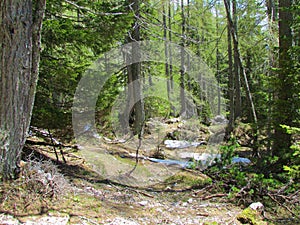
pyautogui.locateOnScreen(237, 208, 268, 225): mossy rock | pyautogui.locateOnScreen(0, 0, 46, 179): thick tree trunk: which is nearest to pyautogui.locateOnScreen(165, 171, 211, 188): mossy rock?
pyautogui.locateOnScreen(237, 208, 268, 225): mossy rock

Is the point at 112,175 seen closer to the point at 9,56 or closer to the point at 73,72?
the point at 73,72

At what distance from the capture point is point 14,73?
10.5 feet

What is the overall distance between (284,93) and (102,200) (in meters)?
3.95

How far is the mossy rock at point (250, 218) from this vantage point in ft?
11.1

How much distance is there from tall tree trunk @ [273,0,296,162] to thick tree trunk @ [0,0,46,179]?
4.29 metres

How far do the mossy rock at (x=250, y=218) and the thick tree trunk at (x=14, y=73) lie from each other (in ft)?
9.80

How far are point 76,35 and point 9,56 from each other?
4.98 ft


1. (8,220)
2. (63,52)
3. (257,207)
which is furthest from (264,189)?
(63,52)

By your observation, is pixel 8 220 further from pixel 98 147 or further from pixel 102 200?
pixel 98 147

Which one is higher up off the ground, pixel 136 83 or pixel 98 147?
pixel 136 83

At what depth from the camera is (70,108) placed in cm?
501

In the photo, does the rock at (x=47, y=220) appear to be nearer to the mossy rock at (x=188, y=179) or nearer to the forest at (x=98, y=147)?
the forest at (x=98, y=147)

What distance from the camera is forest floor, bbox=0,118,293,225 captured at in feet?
9.52

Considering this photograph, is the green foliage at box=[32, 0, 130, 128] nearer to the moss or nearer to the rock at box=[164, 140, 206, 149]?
the moss
